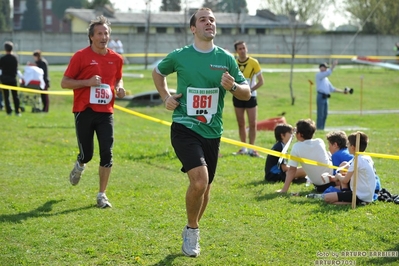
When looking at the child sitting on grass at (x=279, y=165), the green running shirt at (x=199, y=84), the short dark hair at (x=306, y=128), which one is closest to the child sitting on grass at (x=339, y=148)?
the short dark hair at (x=306, y=128)

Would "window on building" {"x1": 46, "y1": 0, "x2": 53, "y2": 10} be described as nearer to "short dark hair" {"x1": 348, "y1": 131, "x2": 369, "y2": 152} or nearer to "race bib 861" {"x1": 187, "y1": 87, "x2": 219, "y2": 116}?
"short dark hair" {"x1": 348, "y1": 131, "x2": 369, "y2": 152}

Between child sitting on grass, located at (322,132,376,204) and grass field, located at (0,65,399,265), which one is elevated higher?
child sitting on grass, located at (322,132,376,204)

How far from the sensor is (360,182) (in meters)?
8.43

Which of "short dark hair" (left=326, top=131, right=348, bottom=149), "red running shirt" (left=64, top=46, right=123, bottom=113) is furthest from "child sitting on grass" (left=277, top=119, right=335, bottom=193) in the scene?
"red running shirt" (left=64, top=46, right=123, bottom=113)

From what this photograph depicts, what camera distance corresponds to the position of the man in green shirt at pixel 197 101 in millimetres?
6441

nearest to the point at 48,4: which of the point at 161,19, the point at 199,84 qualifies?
the point at 161,19

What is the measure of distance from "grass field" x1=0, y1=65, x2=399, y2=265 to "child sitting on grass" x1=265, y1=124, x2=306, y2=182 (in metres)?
0.19

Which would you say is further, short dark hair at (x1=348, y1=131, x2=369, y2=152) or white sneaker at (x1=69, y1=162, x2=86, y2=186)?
white sneaker at (x1=69, y1=162, x2=86, y2=186)

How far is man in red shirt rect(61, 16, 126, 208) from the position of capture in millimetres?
8617

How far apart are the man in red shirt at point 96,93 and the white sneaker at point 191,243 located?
232 cm

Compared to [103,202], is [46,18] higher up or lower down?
higher up

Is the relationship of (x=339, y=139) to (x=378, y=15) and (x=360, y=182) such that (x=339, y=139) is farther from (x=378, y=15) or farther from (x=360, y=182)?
(x=378, y=15)

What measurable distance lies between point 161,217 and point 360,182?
8.45ft

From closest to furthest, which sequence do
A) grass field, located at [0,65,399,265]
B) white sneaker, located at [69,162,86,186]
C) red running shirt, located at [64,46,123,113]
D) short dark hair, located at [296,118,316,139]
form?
grass field, located at [0,65,399,265], red running shirt, located at [64,46,123,113], white sneaker, located at [69,162,86,186], short dark hair, located at [296,118,316,139]
